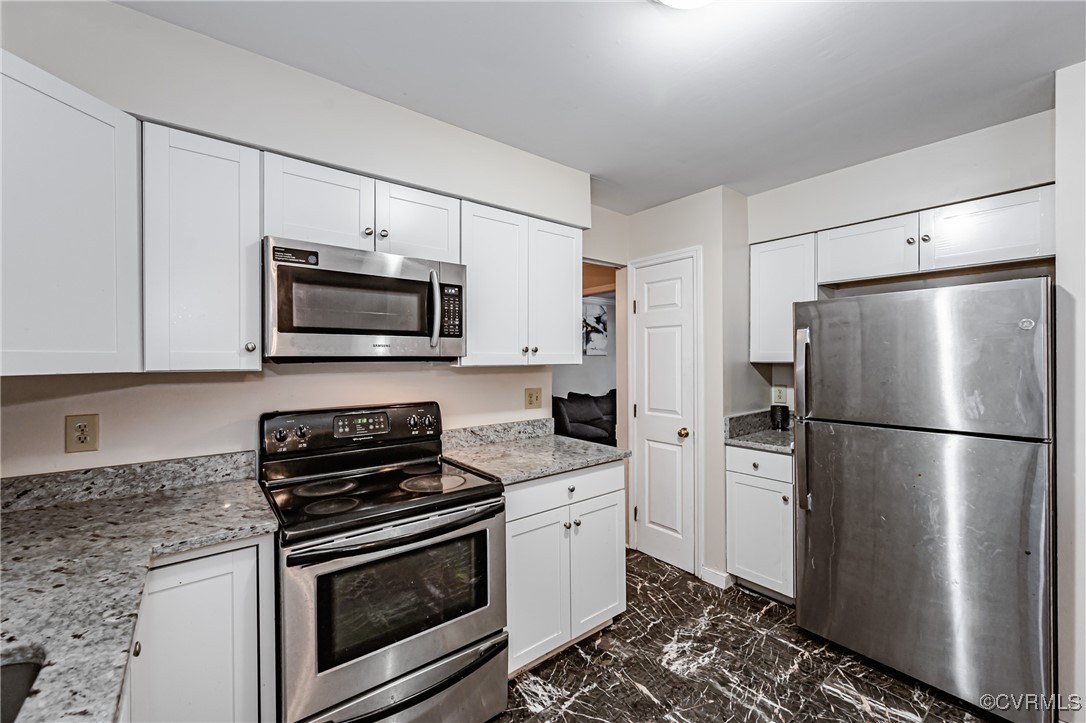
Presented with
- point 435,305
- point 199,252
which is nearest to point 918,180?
point 435,305

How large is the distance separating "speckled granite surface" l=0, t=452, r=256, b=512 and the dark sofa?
237cm

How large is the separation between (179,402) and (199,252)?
59cm

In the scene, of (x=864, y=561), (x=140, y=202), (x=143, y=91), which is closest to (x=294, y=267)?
(x=140, y=202)

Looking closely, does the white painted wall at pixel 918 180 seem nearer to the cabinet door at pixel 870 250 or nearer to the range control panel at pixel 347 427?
the cabinet door at pixel 870 250

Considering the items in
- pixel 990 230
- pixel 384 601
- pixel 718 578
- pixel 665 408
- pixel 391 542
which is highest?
pixel 990 230

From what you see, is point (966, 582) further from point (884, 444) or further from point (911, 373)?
point (911, 373)

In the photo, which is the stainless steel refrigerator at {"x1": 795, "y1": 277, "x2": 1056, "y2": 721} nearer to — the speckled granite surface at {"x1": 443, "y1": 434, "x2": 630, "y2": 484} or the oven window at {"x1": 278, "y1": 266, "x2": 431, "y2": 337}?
the speckled granite surface at {"x1": 443, "y1": 434, "x2": 630, "y2": 484}

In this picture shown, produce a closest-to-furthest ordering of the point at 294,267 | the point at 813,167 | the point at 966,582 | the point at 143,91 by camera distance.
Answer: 1. the point at 143,91
2. the point at 294,267
3. the point at 966,582
4. the point at 813,167

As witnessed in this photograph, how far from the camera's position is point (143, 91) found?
1.43 m

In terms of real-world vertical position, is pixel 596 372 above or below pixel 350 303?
below

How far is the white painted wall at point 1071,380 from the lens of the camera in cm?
165

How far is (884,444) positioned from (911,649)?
0.85 metres

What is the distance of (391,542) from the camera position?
1549mm

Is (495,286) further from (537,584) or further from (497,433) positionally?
(537,584)
